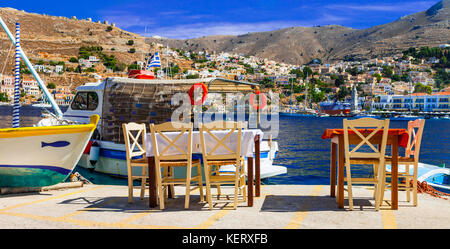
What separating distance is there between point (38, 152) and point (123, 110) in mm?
4100

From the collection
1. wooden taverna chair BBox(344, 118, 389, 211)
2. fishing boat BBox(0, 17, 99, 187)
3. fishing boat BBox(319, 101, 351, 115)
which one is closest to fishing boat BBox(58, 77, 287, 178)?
fishing boat BBox(0, 17, 99, 187)

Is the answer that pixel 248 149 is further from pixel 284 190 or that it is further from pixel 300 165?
pixel 300 165

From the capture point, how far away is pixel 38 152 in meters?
5.55

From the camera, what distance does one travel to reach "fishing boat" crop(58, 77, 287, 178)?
9477mm

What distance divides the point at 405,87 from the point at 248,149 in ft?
541

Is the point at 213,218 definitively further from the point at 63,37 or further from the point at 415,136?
the point at 63,37

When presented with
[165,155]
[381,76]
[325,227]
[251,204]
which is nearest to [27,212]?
[165,155]

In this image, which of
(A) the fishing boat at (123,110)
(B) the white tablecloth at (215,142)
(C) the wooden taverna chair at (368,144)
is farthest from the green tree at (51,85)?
(C) the wooden taverna chair at (368,144)

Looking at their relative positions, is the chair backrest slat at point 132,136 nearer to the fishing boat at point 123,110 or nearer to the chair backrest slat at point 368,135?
the chair backrest slat at point 368,135

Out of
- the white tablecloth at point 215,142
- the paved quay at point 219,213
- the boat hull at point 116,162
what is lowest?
the boat hull at point 116,162

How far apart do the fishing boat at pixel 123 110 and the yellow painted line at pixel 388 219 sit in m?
5.21

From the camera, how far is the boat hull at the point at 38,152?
5.44 m

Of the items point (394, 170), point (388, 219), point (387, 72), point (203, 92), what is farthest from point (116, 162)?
point (387, 72)

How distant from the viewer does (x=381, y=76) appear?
168m
